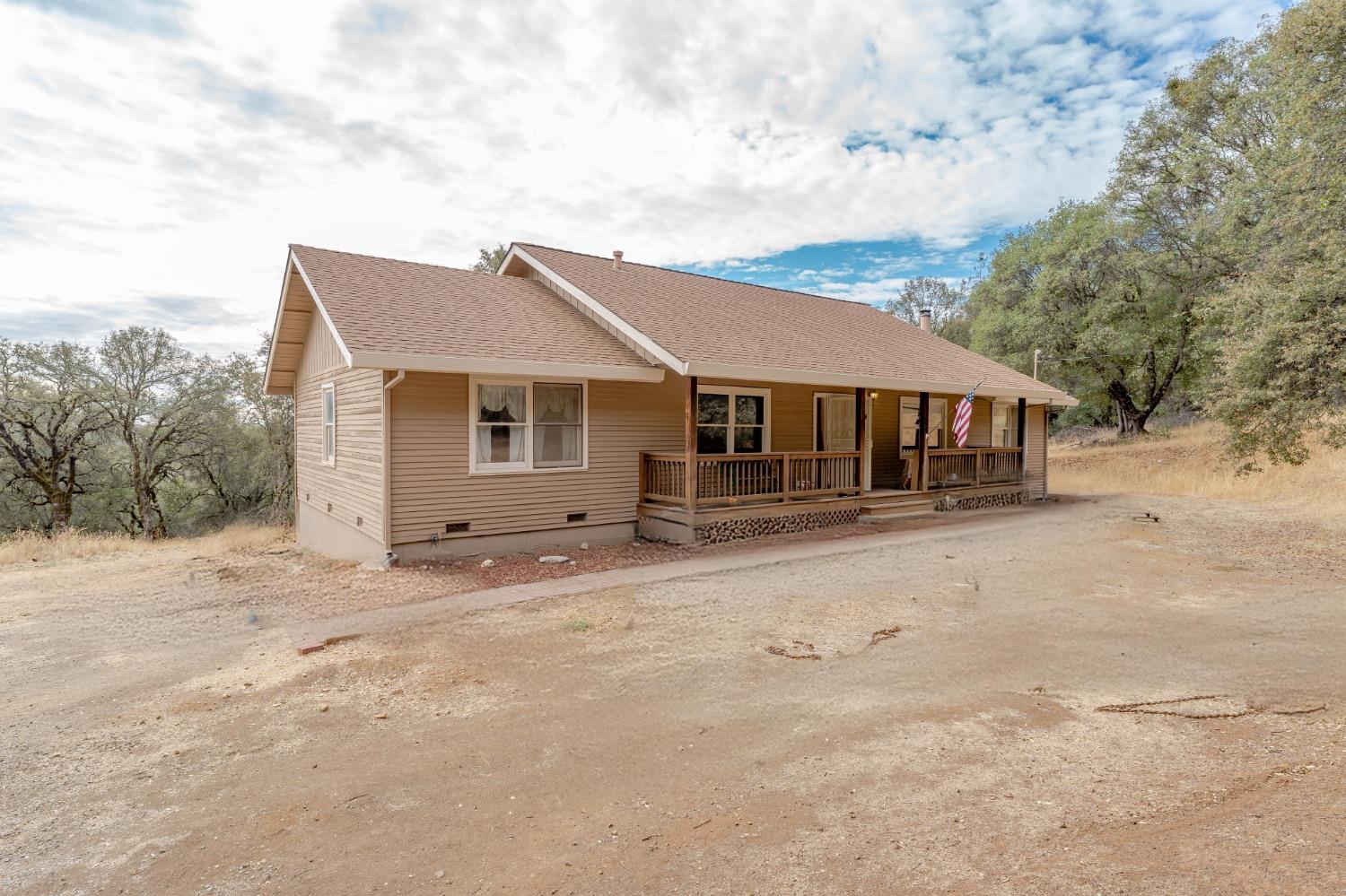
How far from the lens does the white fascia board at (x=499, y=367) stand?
8812 mm

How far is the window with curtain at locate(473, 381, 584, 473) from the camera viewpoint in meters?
10.4

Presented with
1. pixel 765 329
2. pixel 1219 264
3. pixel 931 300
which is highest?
pixel 931 300

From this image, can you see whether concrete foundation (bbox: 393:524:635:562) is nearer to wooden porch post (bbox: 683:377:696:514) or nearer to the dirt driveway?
wooden porch post (bbox: 683:377:696:514)

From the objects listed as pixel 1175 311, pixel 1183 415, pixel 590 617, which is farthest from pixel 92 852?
pixel 1183 415

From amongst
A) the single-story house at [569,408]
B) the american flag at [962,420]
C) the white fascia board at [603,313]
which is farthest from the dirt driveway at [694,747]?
the american flag at [962,420]

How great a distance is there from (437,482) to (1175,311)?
97.5 ft

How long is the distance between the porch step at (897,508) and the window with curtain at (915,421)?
252 centimetres

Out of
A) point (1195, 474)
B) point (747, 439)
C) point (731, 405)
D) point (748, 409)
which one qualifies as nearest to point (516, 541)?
point (731, 405)

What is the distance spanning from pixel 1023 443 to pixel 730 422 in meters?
9.69

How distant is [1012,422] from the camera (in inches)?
791

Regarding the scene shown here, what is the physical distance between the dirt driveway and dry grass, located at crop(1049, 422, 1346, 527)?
11256 mm

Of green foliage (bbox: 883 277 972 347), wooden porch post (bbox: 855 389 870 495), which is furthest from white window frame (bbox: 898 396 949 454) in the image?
green foliage (bbox: 883 277 972 347)

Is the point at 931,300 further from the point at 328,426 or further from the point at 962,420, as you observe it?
the point at 328,426

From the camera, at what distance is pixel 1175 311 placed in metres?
26.8
